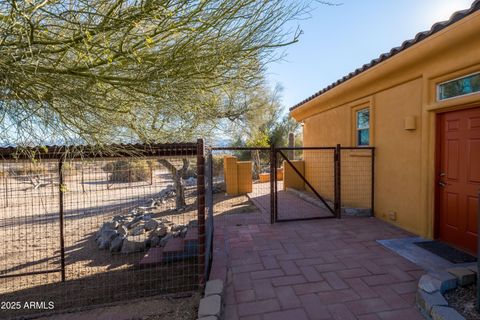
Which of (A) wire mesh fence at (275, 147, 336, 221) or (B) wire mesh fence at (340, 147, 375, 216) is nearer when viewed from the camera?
(B) wire mesh fence at (340, 147, 375, 216)

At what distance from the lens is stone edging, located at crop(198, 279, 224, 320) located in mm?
2484

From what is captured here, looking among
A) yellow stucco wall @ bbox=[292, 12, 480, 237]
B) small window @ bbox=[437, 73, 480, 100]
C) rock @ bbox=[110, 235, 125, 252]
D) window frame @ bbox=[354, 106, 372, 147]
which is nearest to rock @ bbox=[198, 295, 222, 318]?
rock @ bbox=[110, 235, 125, 252]

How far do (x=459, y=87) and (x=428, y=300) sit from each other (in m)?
3.23

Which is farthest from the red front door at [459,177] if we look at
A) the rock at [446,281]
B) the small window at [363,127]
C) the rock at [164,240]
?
the rock at [164,240]

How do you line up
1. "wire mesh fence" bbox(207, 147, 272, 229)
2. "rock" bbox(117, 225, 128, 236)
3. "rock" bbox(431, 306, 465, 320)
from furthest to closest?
"wire mesh fence" bbox(207, 147, 272, 229)
"rock" bbox(117, 225, 128, 236)
"rock" bbox(431, 306, 465, 320)

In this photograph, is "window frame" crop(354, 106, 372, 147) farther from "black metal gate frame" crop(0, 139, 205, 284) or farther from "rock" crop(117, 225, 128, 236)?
"rock" crop(117, 225, 128, 236)

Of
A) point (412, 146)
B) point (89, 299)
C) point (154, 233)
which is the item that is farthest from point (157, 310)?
point (412, 146)

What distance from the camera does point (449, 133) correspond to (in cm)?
411

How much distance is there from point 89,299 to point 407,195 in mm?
5829

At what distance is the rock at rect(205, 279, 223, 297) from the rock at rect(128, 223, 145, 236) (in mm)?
3671

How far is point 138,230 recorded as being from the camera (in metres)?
6.33

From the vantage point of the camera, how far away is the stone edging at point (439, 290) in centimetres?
234

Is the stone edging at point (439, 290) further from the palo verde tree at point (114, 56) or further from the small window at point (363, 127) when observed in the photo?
the small window at point (363, 127)

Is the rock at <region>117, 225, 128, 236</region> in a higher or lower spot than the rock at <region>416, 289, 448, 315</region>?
lower
